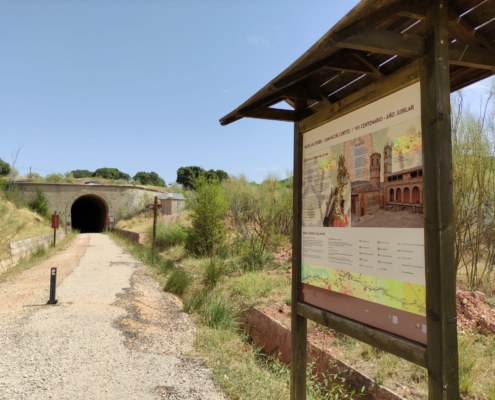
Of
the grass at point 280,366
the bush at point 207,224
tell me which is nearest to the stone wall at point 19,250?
the bush at point 207,224

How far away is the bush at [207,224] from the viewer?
13898 millimetres

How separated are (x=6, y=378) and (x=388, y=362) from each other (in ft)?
14.2

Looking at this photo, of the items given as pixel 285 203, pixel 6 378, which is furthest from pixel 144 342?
pixel 285 203

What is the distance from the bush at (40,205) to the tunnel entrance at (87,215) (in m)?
9.67

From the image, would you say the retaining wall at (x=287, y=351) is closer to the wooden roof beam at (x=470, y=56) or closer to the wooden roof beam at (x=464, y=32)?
the wooden roof beam at (x=470, y=56)

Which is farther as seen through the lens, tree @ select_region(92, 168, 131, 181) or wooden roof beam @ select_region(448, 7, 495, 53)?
tree @ select_region(92, 168, 131, 181)

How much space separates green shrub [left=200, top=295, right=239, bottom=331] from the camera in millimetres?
6348

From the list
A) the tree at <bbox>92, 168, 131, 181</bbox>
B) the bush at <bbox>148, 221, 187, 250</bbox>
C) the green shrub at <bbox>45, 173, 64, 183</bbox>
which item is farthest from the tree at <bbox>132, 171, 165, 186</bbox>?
the bush at <bbox>148, 221, 187, 250</bbox>

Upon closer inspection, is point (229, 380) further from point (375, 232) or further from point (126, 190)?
point (126, 190)

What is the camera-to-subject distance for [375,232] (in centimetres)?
237

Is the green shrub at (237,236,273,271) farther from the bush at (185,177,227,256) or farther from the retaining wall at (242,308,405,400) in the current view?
the retaining wall at (242,308,405,400)

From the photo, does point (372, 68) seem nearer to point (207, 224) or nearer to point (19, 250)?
point (207, 224)

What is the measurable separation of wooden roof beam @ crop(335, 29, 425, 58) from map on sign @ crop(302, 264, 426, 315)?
133cm

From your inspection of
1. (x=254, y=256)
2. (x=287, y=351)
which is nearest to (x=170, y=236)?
(x=254, y=256)
